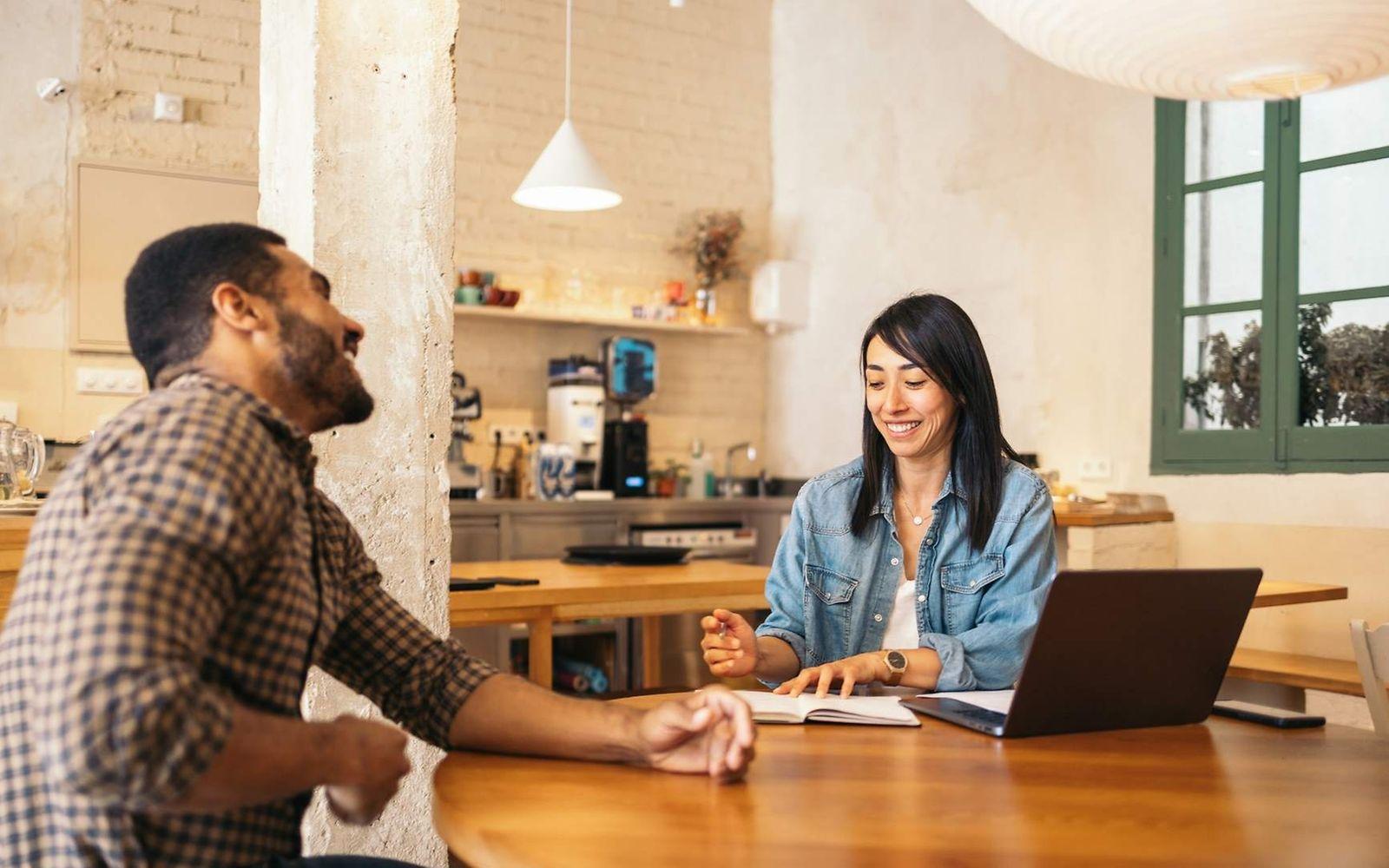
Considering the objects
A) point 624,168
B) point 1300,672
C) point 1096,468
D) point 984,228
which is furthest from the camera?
point 624,168

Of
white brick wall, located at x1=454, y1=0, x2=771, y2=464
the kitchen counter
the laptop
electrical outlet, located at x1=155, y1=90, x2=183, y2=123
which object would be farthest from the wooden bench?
electrical outlet, located at x1=155, y1=90, x2=183, y2=123

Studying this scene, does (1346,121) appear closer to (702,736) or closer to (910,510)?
(910,510)

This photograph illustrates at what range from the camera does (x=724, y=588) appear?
3713mm

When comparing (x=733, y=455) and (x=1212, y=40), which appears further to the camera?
(x=733, y=455)

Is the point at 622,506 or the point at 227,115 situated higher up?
the point at 227,115

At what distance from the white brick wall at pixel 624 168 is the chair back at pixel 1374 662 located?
4487 millimetres

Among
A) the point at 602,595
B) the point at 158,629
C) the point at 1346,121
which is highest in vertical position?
the point at 1346,121

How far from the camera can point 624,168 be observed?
6.80 m

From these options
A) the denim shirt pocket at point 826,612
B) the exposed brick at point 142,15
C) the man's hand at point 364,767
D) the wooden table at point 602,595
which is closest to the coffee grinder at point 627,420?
the wooden table at point 602,595

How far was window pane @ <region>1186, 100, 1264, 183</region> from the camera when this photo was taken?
482 cm

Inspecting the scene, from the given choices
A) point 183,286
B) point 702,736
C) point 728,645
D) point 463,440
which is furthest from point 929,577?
point 463,440

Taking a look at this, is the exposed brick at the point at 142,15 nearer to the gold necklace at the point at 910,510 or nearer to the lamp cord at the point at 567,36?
the lamp cord at the point at 567,36

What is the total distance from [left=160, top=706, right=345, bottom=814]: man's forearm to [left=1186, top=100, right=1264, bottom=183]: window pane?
4.59 meters

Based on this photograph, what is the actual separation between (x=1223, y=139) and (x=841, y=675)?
3.86 metres
